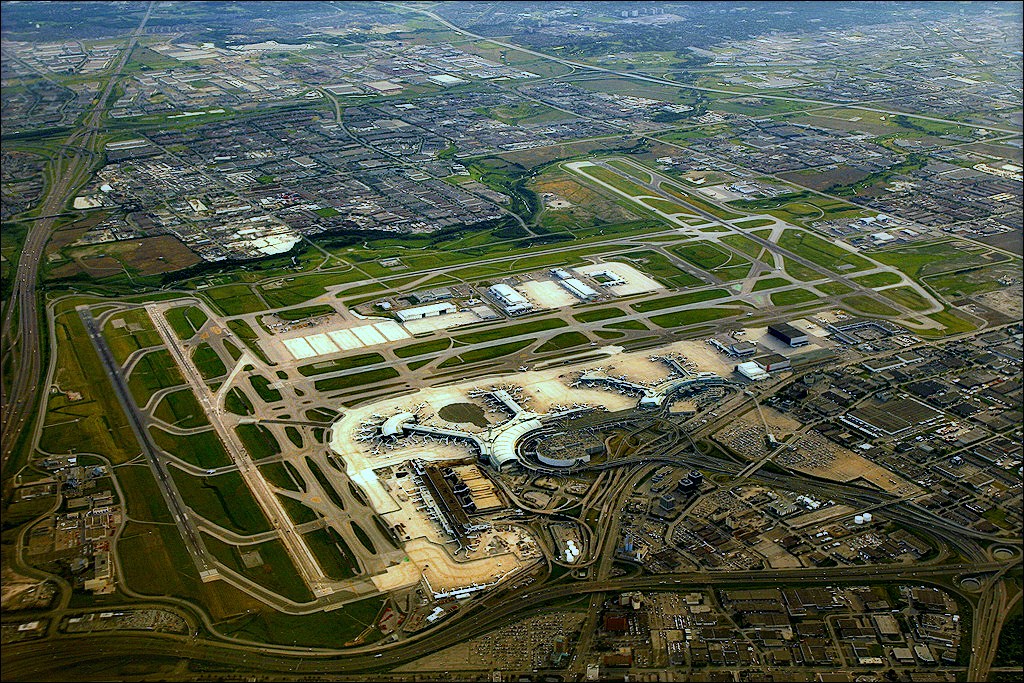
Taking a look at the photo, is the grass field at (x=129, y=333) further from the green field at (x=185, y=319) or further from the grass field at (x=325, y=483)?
the grass field at (x=325, y=483)

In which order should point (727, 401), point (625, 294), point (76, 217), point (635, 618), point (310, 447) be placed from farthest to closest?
point (76, 217) → point (625, 294) → point (727, 401) → point (310, 447) → point (635, 618)

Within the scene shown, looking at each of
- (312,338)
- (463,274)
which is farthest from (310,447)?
(463,274)

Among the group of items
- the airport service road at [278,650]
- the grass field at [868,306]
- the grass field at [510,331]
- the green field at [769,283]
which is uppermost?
the airport service road at [278,650]

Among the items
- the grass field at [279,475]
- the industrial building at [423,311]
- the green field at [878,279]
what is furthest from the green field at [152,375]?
the green field at [878,279]

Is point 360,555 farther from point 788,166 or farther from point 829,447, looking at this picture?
point 788,166

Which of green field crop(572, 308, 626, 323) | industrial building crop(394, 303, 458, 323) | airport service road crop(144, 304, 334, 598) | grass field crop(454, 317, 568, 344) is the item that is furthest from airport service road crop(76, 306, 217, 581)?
green field crop(572, 308, 626, 323)

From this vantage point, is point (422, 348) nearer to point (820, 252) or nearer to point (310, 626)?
point (310, 626)
